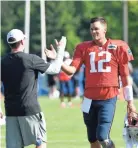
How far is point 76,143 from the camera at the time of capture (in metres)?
14.1

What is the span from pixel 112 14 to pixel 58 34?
681 cm

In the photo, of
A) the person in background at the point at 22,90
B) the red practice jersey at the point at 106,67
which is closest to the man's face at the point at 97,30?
the red practice jersey at the point at 106,67

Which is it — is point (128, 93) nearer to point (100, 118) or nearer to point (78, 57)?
point (100, 118)

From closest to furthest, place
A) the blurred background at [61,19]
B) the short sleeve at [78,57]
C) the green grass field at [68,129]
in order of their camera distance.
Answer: the short sleeve at [78,57], the green grass field at [68,129], the blurred background at [61,19]

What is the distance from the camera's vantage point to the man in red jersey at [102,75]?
10.5 meters

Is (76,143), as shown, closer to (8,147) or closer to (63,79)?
(8,147)

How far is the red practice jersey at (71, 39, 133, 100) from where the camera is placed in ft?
34.5

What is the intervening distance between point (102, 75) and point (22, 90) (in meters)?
1.41

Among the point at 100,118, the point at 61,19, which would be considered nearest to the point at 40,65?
the point at 100,118

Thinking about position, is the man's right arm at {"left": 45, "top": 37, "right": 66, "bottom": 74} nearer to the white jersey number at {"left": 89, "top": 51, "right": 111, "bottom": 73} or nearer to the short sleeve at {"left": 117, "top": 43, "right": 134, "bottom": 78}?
the white jersey number at {"left": 89, "top": 51, "right": 111, "bottom": 73}

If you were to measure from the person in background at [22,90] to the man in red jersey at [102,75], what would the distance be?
93 centimetres

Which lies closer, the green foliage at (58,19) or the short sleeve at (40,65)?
the short sleeve at (40,65)

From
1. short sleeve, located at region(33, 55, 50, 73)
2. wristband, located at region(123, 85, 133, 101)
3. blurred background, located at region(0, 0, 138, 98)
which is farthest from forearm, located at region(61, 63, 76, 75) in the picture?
blurred background, located at region(0, 0, 138, 98)

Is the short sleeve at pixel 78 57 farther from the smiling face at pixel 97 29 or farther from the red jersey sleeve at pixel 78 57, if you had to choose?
the smiling face at pixel 97 29
